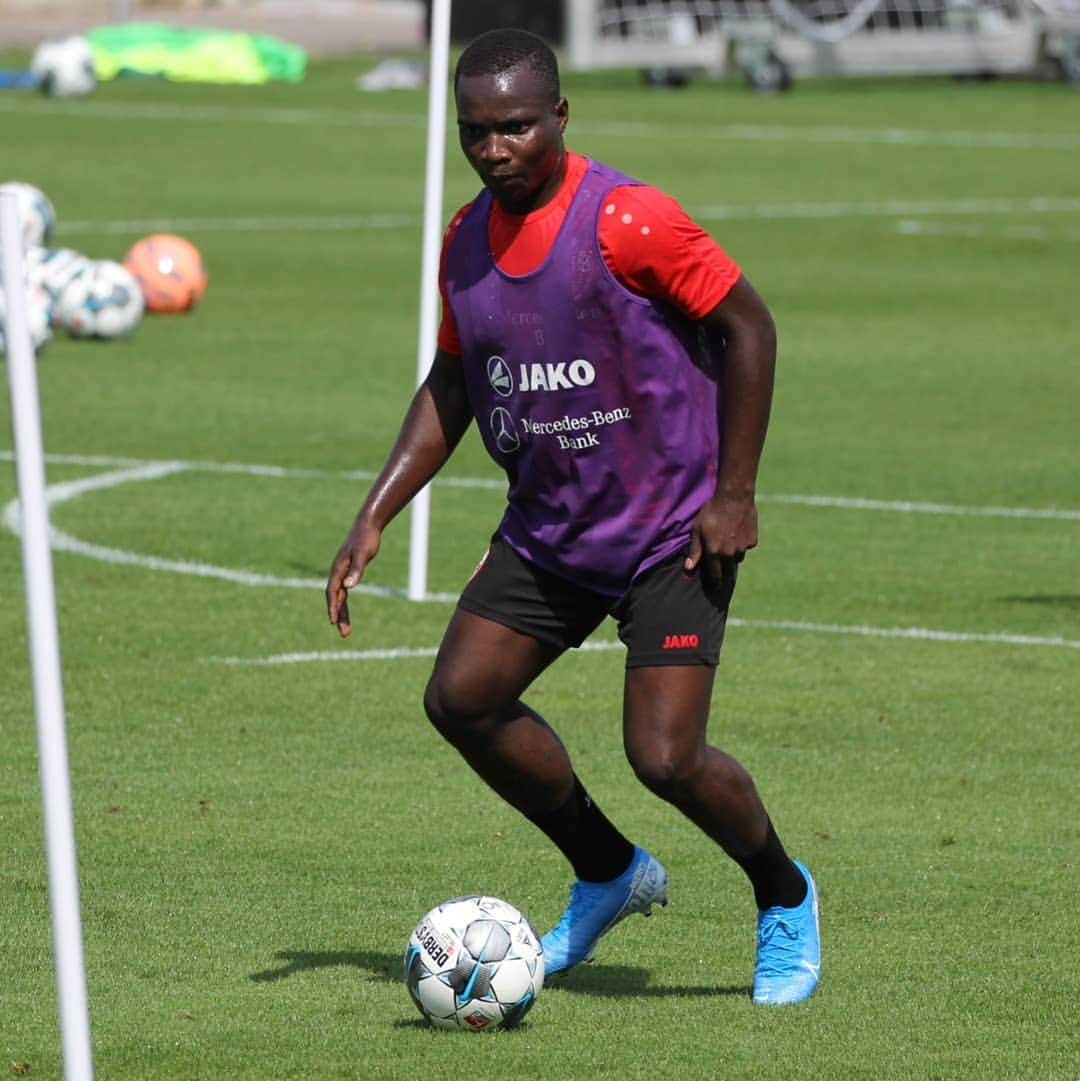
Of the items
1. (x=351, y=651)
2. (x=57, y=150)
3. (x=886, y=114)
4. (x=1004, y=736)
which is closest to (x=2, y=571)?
(x=351, y=651)

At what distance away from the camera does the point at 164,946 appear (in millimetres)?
6668

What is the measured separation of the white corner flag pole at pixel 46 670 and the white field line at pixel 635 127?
30.2 metres

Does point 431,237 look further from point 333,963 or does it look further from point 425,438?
point 333,963

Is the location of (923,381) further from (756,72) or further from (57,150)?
(756,72)

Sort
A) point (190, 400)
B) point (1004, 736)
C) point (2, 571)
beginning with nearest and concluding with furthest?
point (1004, 736) < point (2, 571) < point (190, 400)

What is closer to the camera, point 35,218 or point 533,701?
point 533,701

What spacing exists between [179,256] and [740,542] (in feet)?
48.6

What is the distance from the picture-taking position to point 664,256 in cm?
596

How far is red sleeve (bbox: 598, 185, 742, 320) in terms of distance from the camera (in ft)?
19.6

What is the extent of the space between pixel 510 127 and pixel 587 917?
183 cm

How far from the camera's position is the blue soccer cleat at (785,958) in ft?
20.5

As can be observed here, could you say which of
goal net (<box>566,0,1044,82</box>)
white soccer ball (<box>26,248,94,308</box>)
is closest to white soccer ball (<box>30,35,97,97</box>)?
goal net (<box>566,0,1044,82</box>)

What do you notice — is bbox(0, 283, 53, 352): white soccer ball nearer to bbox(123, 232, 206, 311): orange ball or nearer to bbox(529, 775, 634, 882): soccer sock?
bbox(123, 232, 206, 311): orange ball

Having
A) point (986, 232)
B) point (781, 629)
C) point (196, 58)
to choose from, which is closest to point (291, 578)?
point (781, 629)
